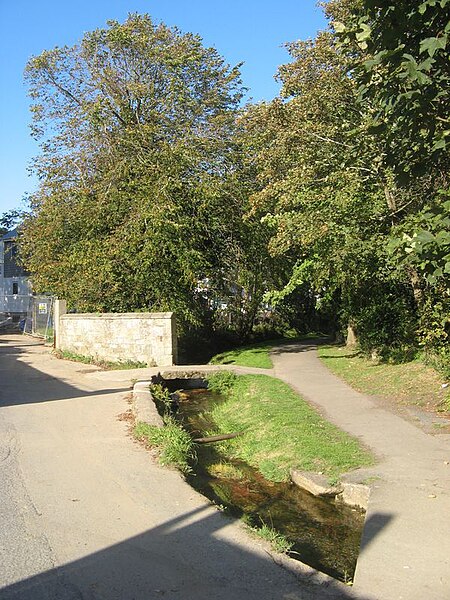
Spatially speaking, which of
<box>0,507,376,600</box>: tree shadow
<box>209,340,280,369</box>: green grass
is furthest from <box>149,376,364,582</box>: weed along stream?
<box>209,340,280,369</box>: green grass

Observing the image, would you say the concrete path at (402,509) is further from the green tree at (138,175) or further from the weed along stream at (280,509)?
the green tree at (138,175)

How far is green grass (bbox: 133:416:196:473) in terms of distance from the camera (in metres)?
7.14

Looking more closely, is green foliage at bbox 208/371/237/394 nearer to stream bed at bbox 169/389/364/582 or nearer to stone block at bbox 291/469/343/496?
stream bed at bbox 169/389/364/582

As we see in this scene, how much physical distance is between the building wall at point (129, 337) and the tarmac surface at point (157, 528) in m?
7.51

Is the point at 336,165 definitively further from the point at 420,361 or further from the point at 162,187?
the point at 162,187

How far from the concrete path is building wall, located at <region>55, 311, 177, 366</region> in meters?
6.98

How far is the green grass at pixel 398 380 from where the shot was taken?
10.8 m

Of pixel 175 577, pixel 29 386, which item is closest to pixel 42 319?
pixel 29 386

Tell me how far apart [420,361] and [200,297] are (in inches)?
356

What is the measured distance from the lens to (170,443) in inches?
309

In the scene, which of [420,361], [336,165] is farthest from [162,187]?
[420,361]

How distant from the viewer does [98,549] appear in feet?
14.9

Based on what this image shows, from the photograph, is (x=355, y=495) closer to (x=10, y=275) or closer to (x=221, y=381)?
(x=221, y=381)

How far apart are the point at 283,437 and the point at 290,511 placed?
2376 millimetres
